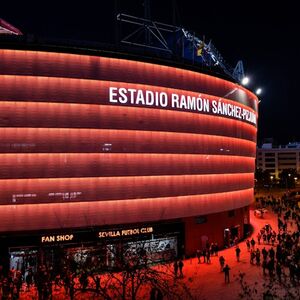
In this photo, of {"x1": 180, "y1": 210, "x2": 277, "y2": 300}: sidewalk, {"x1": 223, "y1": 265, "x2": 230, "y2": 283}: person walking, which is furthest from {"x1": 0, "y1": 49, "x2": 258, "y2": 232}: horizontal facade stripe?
{"x1": 223, "y1": 265, "x2": 230, "y2": 283}: person walking

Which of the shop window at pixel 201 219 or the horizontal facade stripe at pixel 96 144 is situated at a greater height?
the horizontal facade stripe at pixel 96 144

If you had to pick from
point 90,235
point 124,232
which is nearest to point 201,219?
point 124,232

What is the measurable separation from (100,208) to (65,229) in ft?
10.4

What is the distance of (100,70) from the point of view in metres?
32.1

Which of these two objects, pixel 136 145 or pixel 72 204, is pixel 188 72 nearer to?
pixel 136 145

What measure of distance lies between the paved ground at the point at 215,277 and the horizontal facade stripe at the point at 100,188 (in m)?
6.53

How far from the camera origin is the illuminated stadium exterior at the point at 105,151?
96.2ft

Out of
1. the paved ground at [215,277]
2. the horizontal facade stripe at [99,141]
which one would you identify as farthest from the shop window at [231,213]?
the horizontal facade stripe at [99,141]

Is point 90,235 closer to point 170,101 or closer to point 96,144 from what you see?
point 96,144

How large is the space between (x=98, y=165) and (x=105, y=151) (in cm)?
126

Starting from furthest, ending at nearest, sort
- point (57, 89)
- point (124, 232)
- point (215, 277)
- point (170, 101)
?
point (170, 101), point (124, 232), point (57, 89), point (215, 277)

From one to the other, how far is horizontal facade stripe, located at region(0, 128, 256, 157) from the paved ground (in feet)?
32.9

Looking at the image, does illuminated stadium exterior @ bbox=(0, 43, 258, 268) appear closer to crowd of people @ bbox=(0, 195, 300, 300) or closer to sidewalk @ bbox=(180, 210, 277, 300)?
crowd of people @ bbox=(0, 195, 300, 300)

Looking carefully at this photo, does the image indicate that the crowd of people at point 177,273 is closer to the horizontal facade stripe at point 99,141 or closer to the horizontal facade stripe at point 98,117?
the horizontal facade stripe at point 99,141
